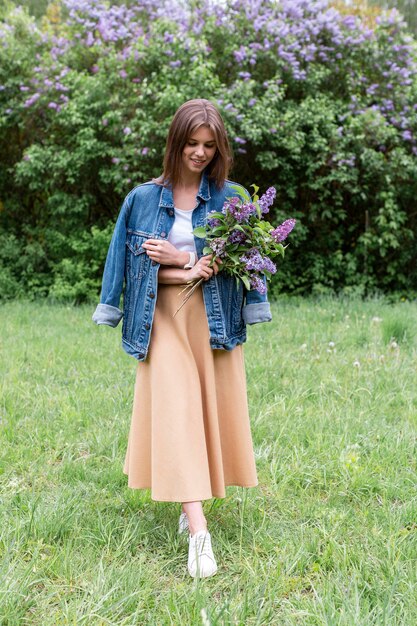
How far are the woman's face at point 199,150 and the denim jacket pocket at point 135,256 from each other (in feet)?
1.11

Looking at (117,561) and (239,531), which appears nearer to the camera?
(117,561)

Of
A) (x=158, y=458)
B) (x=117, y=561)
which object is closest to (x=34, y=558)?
(x=117, y=561)

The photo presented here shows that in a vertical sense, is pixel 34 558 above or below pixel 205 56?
below

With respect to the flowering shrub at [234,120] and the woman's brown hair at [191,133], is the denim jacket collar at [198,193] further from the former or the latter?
the flowering shrub at [234,120]

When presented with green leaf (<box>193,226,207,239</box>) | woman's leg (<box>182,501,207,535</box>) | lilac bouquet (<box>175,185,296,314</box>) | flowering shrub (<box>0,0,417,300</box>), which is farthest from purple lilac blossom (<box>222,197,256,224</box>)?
flowering shrub (<box>0,0,417,300</box>)

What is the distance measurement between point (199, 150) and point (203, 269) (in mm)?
451

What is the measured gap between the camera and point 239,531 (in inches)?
113

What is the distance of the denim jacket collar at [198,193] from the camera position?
2.70 m

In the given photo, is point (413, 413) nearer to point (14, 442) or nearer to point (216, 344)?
point (216, 344)

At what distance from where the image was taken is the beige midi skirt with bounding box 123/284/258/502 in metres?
2.60

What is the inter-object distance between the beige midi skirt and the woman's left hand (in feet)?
0.40

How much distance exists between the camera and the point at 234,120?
826 cm

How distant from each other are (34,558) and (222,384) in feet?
3.13

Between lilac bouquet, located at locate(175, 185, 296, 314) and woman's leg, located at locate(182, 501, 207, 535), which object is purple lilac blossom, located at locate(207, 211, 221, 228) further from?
woman's leg, located at locate(182, 501, 207, 535)
